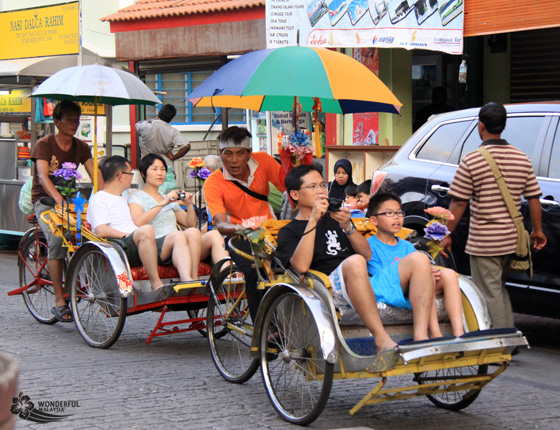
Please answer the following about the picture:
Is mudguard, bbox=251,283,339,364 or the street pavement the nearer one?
mudguard, bbox=251,283,339,364

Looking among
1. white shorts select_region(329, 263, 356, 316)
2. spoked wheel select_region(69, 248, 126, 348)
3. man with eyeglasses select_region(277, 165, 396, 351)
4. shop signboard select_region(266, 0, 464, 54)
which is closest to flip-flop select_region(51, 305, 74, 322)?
spoked wheel select_region(69, 248, 126, 348)

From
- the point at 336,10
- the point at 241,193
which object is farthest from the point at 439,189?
the point at 336,10

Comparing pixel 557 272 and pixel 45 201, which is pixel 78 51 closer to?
pixel 45 201

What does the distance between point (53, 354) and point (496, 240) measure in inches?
140

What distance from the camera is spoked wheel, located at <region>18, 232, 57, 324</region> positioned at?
28.6 ft

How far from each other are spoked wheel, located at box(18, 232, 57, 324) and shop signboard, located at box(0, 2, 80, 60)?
5.91 m

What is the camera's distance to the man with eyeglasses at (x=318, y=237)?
520cm

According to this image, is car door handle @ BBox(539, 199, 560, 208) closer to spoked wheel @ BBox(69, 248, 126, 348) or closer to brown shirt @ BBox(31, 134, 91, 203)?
spoked wheel @ BBox(69, 248, 126, 348)

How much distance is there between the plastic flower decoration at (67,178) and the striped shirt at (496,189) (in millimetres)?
3404

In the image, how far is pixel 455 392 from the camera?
5633 mm

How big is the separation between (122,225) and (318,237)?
8.59 feet

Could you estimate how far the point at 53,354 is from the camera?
720 centimetres

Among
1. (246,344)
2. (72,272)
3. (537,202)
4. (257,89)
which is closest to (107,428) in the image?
(246,344)

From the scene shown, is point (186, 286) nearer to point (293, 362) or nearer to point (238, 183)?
point (238, 183)
